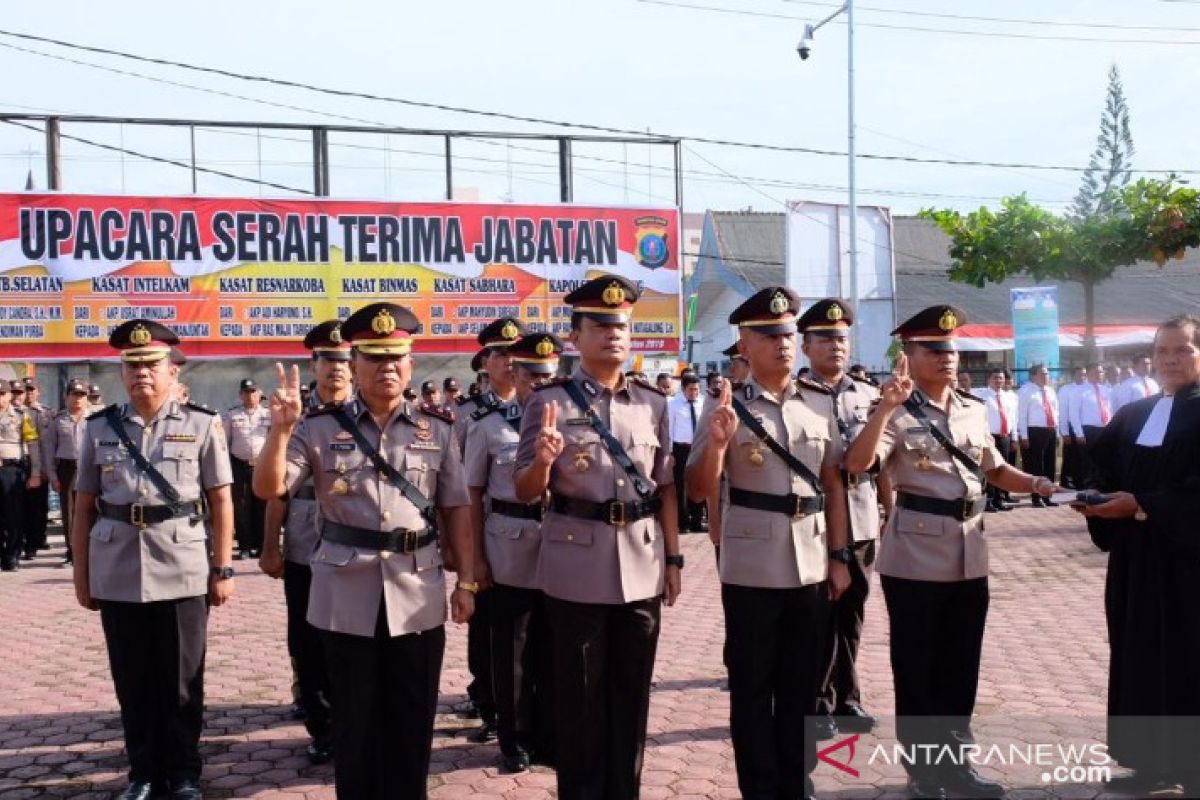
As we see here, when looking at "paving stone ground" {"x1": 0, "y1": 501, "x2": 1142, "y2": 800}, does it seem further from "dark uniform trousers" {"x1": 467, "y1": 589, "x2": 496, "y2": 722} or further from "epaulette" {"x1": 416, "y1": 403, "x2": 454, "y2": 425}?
"epaulette" {"x1": 416, "y1": 403, "x2": 454, "y2": 425}

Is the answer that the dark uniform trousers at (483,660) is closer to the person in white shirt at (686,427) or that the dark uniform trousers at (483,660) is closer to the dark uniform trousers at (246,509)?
the dark uniform trousers at (246,509)

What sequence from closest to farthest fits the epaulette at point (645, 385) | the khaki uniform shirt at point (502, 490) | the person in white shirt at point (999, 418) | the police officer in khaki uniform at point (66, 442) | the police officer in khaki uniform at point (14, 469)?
1. the epaulette at point (645, 385)
2. the khaki uniform shirt at point (502, 490)
3. the police officer in khaki uniform at point (14, 469)
4. the police officer in khaki uniform at point (66, 442)
5. the person in white shirt at point (999, 418)

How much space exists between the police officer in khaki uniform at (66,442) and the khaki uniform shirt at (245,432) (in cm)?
181

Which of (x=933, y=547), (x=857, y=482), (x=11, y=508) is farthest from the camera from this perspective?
(x=11, y=508)

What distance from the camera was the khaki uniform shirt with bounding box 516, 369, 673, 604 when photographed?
453cm

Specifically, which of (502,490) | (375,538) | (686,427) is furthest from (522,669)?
(686,427)

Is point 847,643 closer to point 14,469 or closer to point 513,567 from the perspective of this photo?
point 513,567

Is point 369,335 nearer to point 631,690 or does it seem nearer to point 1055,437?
point 631,690

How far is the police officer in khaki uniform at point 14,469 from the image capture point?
518 inches

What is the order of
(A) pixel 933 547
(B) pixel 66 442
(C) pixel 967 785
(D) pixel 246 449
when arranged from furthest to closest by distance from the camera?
(B) pixel 66 442 → (D) pixel 246 449 → (A) pixel 933 547 → (C) pixel 967 785

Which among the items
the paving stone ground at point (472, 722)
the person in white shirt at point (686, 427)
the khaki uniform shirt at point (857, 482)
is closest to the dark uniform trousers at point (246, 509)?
the paving stone ground at point (472, 722)

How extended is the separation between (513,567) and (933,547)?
203 centimetres

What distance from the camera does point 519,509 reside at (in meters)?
5.86

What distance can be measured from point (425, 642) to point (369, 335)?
1230 millimetres
